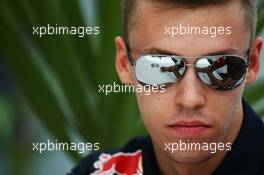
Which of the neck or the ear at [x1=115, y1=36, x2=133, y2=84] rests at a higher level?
the ear at [x1=115, y1=36, x2=133, y2=84]

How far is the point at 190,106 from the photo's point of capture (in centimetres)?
95

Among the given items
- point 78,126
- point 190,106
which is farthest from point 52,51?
point 190,106

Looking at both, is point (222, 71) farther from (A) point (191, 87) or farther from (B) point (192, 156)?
(B) point (192, 156)

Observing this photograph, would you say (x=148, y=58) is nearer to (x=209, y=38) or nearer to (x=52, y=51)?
(x=209, y=38)

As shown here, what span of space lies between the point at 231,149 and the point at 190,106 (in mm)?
104

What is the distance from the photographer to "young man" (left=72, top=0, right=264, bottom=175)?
94 centimetres

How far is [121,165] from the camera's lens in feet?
3.48

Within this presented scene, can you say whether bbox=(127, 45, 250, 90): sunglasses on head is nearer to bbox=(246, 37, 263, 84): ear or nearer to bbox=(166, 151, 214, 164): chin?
bbox=(246, 37, 263, 84): ear

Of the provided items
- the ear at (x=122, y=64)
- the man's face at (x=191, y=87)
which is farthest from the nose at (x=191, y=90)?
the ear at (x=122, y=64)

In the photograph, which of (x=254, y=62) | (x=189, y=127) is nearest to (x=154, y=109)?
(x=189, y=127)

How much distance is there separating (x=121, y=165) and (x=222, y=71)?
0.27 m

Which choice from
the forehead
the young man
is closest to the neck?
the young man

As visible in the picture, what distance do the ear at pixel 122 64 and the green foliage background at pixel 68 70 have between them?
0.03m

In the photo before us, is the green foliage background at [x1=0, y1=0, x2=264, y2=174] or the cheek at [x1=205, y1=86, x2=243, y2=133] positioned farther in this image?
the green foliage background at [x1=0, y1=0, x2=264, y2=174]
